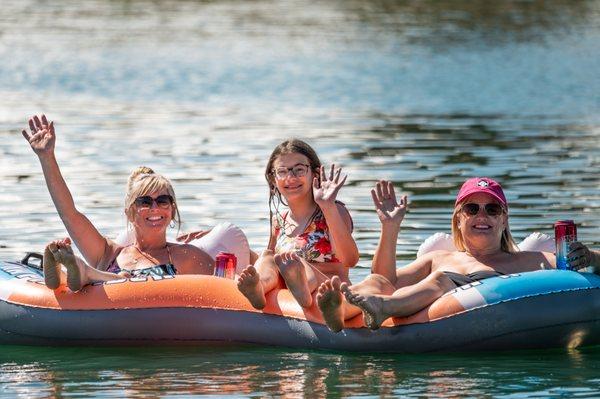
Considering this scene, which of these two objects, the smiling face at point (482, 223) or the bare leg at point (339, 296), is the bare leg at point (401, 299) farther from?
the smiling face at point (482, 223)

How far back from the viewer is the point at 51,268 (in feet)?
30.6

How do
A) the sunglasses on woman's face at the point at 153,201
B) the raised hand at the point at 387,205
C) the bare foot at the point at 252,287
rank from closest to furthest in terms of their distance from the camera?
1. the bare foot at the point at 252,287
2. the raised hand at the point at 387,205
3. the sunglasses on woman's face at the point at 153,201

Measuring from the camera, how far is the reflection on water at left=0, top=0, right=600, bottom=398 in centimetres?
884

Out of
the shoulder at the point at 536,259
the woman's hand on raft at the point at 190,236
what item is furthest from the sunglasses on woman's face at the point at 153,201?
the shoulder at the point at 536,259

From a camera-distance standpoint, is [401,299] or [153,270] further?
[153,270]

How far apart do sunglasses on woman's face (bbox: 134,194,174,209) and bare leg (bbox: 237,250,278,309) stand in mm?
666

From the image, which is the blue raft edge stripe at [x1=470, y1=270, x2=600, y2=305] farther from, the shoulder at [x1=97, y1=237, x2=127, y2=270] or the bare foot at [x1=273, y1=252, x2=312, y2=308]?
the shoulder at [x1=97, y1=237, x2=127, y2=270]

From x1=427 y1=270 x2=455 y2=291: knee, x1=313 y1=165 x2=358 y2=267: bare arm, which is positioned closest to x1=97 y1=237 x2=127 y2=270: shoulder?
x1=313 y1=165 x2=358 y2=267: bare arm

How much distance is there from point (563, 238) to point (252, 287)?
1.81 metres

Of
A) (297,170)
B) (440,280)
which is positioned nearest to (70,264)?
(297,170)

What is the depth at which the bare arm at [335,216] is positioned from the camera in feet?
30.9

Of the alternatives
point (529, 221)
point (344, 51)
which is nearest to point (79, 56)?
point (344, 51)

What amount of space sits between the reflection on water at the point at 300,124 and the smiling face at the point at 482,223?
2.43 feet

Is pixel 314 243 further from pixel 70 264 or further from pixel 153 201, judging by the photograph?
pixel 70 264
